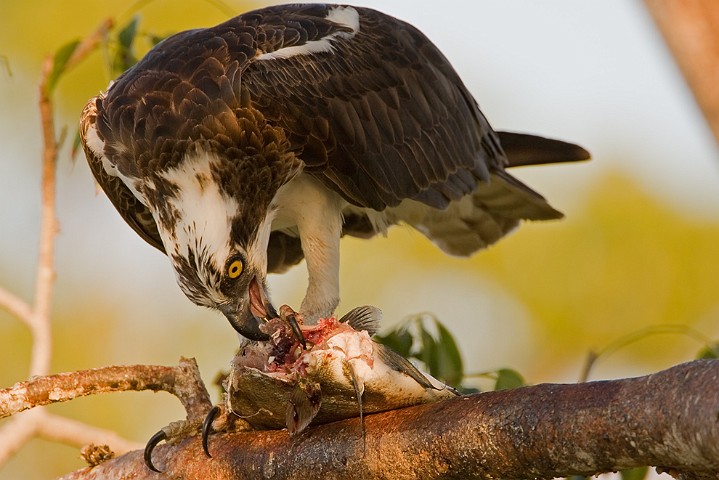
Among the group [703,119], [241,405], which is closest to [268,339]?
[241,405]

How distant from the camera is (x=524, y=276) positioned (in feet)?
42.8

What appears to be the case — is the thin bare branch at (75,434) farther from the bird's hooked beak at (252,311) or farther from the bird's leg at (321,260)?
the bird's leg at (321,260)

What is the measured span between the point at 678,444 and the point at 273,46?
132 inches

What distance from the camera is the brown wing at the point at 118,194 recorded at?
18.9 feet

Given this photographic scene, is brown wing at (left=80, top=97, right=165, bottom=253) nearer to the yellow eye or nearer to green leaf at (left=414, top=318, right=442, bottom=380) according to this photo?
the yellow eye

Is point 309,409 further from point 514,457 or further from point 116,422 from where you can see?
point 116,422

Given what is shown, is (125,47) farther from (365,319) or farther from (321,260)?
(365,319)

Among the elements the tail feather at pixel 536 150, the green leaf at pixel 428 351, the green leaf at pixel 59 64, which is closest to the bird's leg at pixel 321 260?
the green leaf at pixel 428 351

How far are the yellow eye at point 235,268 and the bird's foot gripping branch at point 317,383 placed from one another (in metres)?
0.54

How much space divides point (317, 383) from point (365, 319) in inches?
22.6

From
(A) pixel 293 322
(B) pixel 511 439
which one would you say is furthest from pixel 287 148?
(B) pixel 511 439

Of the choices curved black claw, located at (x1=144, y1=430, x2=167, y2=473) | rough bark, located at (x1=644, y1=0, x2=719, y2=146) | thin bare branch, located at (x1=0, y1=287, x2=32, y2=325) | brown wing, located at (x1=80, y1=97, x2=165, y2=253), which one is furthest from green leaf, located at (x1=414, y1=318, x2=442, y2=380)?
rough bark, located at (x1=644, y1=0, x2=719, y2=146)

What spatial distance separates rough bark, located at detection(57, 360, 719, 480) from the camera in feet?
10.2

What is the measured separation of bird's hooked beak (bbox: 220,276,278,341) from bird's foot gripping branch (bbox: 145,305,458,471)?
37 cm
